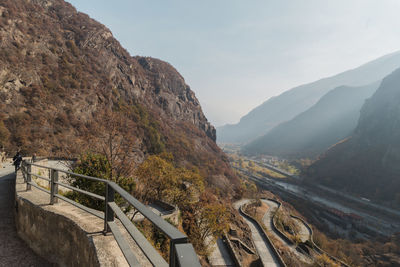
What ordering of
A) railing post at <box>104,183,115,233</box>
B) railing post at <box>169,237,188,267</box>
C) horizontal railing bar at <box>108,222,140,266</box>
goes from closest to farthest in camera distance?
Result: railing post at <box>169,237,188,267</box>, horizontal railing bar at <box>108,222,140,266</box>, railing post at <box>104,183,115,233</box>

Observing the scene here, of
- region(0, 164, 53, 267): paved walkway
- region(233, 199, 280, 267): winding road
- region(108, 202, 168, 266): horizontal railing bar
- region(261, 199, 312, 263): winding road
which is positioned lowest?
region(261, 199, 312, 263): winding road

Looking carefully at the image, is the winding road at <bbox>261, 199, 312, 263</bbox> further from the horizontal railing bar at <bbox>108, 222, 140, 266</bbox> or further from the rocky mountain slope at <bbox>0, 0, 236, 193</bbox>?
the horizontal railing bar at <bbox>108, 222, 140, 266</bbox>

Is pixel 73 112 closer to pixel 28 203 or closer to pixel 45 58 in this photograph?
pixel 45 58

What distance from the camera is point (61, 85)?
59375 millimetres

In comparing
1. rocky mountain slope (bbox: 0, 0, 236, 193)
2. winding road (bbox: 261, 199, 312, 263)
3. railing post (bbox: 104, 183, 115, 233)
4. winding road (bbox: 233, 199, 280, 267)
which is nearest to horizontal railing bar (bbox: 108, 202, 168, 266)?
railing post (bbox: 104, 183, 115, 233)

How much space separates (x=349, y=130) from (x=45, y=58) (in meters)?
230

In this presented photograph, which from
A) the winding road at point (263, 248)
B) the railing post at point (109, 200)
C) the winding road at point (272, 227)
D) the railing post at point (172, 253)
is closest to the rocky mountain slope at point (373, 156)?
the winding road at point (272, 227)

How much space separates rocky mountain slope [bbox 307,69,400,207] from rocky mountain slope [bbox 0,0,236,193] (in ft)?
220

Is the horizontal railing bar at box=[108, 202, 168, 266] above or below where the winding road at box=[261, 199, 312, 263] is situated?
above

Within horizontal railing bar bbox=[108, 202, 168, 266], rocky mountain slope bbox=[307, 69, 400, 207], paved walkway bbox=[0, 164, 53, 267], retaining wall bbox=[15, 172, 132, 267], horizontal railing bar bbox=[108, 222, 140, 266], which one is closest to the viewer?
horizontal railing bar bbox=[108, 202, 168, 266]

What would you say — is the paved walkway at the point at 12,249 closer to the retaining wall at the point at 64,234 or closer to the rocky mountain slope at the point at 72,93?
the retaining wall at the point at 64,234

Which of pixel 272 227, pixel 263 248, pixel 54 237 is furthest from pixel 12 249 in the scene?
pixel 272 227

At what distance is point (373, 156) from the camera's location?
115312 millimetres

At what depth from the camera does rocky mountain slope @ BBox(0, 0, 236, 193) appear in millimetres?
37656
